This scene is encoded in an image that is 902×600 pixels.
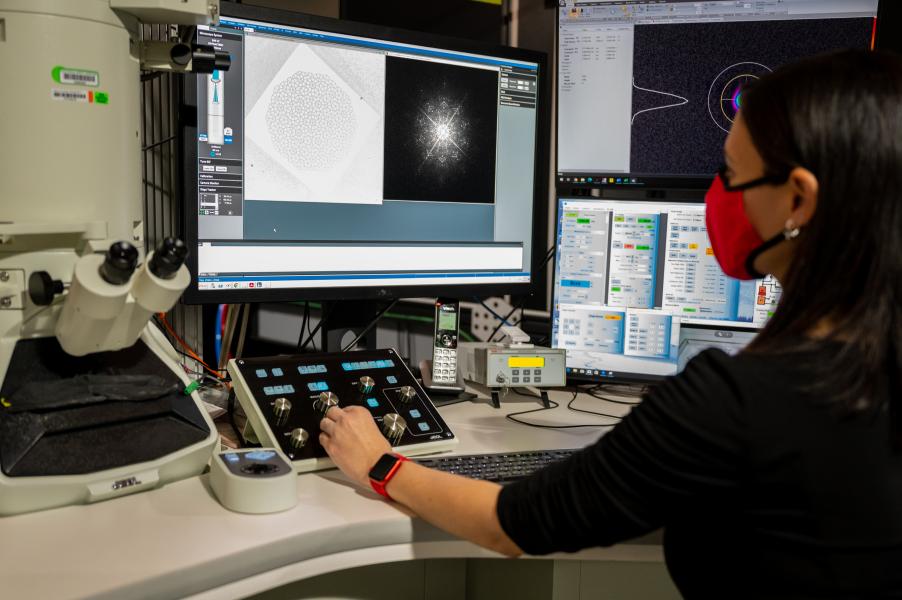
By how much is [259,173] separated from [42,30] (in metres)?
0.41

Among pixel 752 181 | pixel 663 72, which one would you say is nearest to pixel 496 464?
pixel 752 181

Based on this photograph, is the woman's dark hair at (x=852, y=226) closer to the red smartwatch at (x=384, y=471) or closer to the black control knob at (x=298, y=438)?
the red smartwatch at (x=384, y=471)

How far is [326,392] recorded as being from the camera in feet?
3.76

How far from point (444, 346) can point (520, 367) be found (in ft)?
0.48

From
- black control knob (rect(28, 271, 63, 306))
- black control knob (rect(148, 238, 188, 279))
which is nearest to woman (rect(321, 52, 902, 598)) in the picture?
black control knob (rect(148, 238, 188, 279))

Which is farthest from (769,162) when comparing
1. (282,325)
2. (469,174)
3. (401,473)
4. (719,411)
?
(282,325)

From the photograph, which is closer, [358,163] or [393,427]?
[393,427]

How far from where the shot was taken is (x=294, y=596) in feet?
3.34

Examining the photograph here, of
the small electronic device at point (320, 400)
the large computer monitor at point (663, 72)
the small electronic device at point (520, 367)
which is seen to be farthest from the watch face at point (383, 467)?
the large computer monitor at point (663, 72)

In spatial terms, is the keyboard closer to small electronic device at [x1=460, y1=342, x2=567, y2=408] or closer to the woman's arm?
the woman's arm

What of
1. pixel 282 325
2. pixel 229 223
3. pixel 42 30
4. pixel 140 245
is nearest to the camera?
pixel 42 30

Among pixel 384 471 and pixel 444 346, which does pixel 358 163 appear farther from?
pixel 384 471

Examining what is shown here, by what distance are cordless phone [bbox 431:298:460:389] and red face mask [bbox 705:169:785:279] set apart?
0.58 meters

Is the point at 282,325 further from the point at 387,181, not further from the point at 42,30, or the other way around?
the point at 42,30
